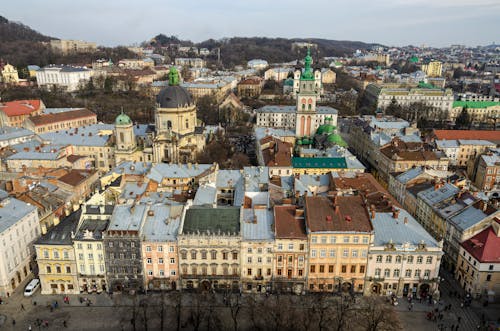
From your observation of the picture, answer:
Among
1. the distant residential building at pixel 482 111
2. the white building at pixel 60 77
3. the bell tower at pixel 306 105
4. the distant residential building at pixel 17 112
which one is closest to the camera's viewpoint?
the bell tower at pixel 306 105

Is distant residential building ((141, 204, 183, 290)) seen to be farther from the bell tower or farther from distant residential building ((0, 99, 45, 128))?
distant residential building ((0, 99, 45, 128))

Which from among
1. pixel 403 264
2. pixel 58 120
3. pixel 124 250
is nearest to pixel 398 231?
pixel 403 264

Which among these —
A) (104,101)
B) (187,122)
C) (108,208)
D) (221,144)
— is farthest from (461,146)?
(104,101)

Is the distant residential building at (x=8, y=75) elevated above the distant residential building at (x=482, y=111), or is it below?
above

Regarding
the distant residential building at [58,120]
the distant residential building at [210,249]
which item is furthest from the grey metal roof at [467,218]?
the distant residential building at [58,120]

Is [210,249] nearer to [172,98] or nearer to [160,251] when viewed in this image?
[160,251]

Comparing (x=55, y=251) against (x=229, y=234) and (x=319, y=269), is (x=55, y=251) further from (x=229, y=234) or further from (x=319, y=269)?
(x=319, y=269)

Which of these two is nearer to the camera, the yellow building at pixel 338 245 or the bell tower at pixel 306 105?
the yellow building at pixel 338 245

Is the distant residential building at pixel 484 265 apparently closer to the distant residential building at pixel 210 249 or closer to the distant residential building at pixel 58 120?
the distant residential building at pixel 210 249

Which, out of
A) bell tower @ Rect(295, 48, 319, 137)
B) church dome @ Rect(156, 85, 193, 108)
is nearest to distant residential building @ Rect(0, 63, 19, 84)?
church dome @ Rect(156, 85, 193, 108)
